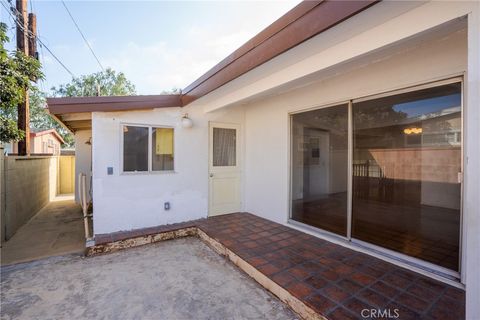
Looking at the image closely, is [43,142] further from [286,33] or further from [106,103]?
[286,33]

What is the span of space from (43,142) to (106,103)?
1422cm

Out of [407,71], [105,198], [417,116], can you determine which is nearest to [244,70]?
[407,71]

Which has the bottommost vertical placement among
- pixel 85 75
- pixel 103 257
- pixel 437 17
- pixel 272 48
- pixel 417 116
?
pixel 103 257

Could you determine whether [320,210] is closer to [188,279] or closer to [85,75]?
[188,279]

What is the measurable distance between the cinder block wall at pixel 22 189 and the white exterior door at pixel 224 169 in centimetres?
400

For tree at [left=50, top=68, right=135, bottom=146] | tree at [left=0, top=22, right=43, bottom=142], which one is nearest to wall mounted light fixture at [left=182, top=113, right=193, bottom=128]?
tree at [left=0, top=22, right=43, bottom=142]

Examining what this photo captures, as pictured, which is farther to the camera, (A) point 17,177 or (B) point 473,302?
(A) point 17,177

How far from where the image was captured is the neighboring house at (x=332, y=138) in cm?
181

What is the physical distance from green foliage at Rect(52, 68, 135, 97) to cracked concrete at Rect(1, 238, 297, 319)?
18.4 meters

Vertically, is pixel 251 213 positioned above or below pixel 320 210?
below

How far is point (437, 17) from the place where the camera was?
1.58 metres

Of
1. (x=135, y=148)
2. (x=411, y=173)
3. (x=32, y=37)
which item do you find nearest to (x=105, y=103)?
(x=135, y=148)

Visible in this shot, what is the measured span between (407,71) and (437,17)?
1290 millimetres

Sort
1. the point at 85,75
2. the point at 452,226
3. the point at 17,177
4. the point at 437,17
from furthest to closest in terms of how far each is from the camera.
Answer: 1. the point at 85,75
2. the point at 17,177
3. the point at 452,226
4. the point at 437,17
